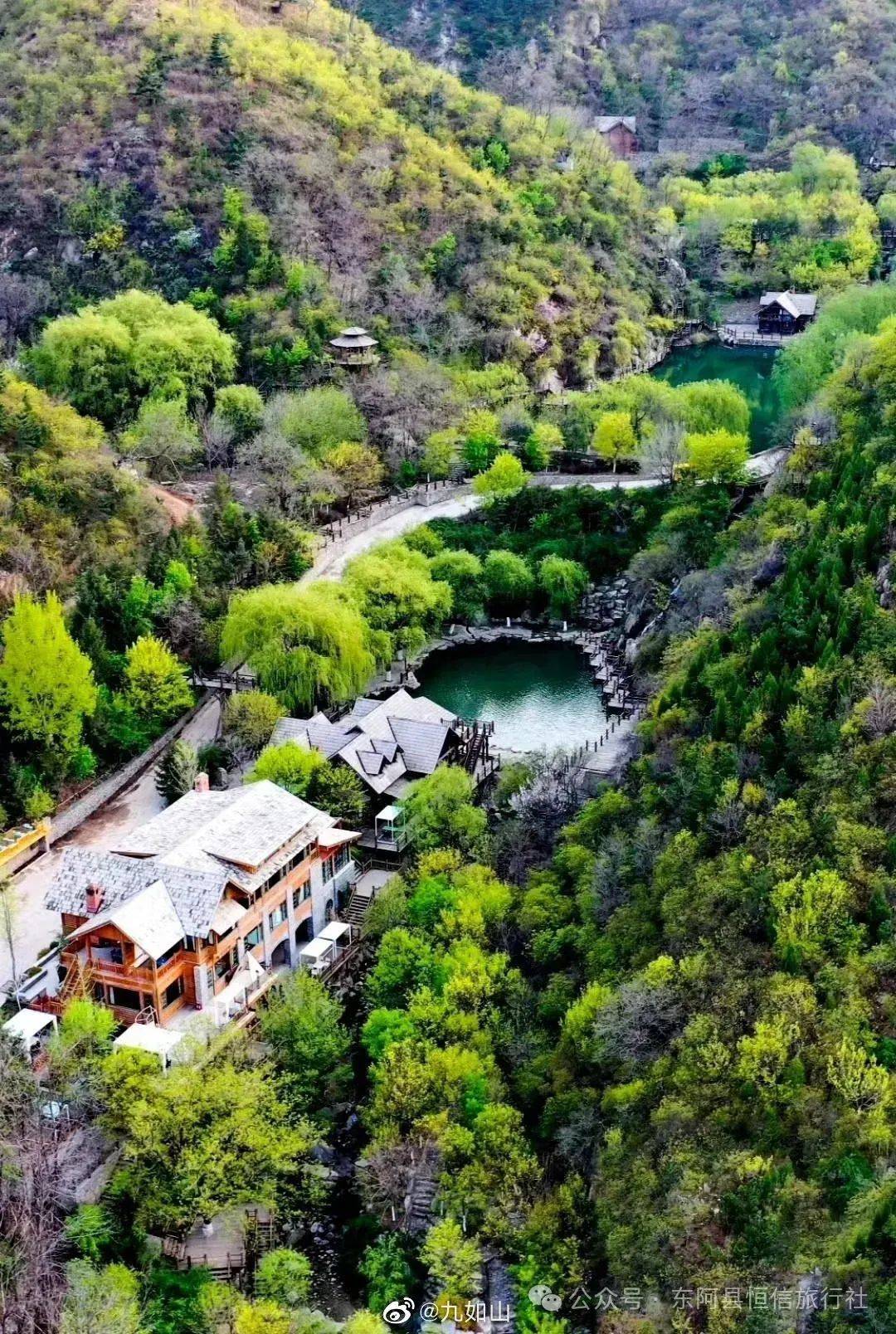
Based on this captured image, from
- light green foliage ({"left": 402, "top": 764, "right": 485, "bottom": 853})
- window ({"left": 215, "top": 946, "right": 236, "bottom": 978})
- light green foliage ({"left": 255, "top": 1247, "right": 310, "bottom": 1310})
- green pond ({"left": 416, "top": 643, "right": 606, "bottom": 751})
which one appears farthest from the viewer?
green pond ({"left": 416, "top": 643, "right": 606, "bottom": 751})

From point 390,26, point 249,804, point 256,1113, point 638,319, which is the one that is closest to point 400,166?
point 638,319

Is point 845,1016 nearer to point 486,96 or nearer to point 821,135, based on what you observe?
point 486,96

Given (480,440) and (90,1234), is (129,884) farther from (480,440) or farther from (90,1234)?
(480,440)

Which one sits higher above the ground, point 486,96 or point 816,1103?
point 486,96

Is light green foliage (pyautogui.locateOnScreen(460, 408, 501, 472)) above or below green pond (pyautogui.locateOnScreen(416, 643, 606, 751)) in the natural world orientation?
above

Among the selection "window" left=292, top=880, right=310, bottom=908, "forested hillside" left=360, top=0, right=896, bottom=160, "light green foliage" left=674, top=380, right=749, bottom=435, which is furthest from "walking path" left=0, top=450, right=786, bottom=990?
"forested hillside" left=360, top=0, right=896, bottom=160

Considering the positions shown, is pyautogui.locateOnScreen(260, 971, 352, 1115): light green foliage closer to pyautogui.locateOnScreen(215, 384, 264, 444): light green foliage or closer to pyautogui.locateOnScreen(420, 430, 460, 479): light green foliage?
pyautogui.locateOnScreen(420, 430, 460, 479): light green foliage

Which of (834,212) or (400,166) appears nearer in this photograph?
(400,166)
